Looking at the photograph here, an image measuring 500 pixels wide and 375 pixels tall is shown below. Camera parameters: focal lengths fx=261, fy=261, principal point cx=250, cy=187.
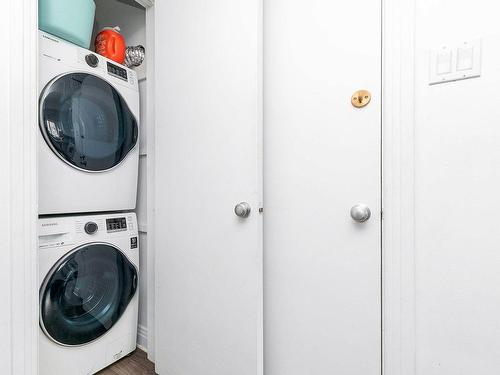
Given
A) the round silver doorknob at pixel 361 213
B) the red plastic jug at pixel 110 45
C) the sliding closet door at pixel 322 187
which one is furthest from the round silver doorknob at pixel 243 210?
the red plastic jug at pixel 110 45

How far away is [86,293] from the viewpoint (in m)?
1.21

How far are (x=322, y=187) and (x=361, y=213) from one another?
0.53 ft

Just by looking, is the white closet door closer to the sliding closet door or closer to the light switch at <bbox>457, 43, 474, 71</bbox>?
the sliding closet door

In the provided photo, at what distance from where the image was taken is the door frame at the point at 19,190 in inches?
34.3

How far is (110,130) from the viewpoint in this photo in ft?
4.27

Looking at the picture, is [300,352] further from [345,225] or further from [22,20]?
[22,20]

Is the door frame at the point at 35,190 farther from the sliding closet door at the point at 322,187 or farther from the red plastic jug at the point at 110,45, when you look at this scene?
the red plastic jug at the point at 110,45

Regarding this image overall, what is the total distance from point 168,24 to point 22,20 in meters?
0.55

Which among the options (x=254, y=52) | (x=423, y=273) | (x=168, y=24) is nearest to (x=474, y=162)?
(x=423, y=273)

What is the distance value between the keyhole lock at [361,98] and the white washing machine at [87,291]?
1229mm

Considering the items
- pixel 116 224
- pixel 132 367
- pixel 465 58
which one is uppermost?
pixel 465 58

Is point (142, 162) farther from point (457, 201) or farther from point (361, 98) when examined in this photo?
point (457, 201)

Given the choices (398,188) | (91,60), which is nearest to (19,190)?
(91,60)

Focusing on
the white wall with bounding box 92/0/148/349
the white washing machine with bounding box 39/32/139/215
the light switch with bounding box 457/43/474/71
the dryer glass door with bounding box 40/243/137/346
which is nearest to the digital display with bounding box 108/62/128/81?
the white washing machine with bounding box 39/32/139/215
